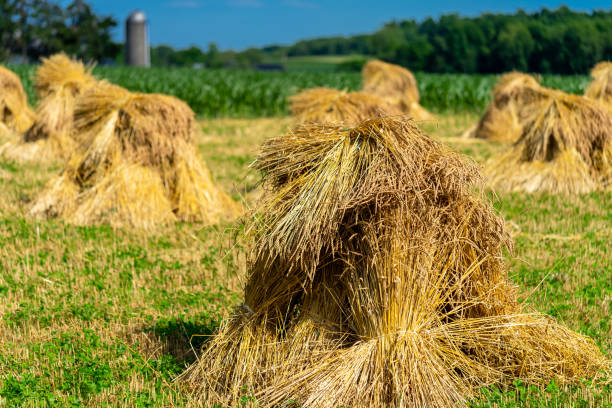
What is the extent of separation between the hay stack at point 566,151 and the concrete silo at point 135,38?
56935 millimetres

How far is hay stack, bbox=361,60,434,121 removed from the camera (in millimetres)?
23484

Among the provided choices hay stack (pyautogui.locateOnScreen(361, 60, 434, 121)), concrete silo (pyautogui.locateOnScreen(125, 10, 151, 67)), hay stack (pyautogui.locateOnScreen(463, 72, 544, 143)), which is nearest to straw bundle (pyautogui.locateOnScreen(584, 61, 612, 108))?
hay stack (pyautogui.locateOnScreen(463, 72, 544, 143))

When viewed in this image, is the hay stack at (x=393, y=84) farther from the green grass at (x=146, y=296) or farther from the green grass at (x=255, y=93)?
the green grass at (x=146, y=296)

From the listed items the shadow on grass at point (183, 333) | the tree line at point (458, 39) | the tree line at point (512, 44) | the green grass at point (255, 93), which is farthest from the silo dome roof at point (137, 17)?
the shadow on grass at point (183, 333)

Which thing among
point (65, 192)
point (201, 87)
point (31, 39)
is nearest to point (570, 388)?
point (65, 192)

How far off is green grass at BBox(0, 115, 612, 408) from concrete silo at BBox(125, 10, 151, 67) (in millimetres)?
56491

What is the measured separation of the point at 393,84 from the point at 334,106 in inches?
478

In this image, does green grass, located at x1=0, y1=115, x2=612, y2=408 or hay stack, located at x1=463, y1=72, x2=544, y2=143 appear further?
hay stack, located at x1=463, y1=72, x2=544, y2=143

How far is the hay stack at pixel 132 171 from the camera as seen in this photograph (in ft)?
34.5

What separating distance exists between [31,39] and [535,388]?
75.9 meters

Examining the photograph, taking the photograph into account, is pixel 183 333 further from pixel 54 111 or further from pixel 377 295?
pixel 54 111

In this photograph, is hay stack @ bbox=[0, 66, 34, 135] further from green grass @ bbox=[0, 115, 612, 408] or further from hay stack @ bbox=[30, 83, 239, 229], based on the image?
hay stack @ bbox=[30, 83, 239, 229]

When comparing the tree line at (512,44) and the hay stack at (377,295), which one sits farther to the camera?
the tree line at (512,44)

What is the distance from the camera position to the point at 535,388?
495 centimetres
